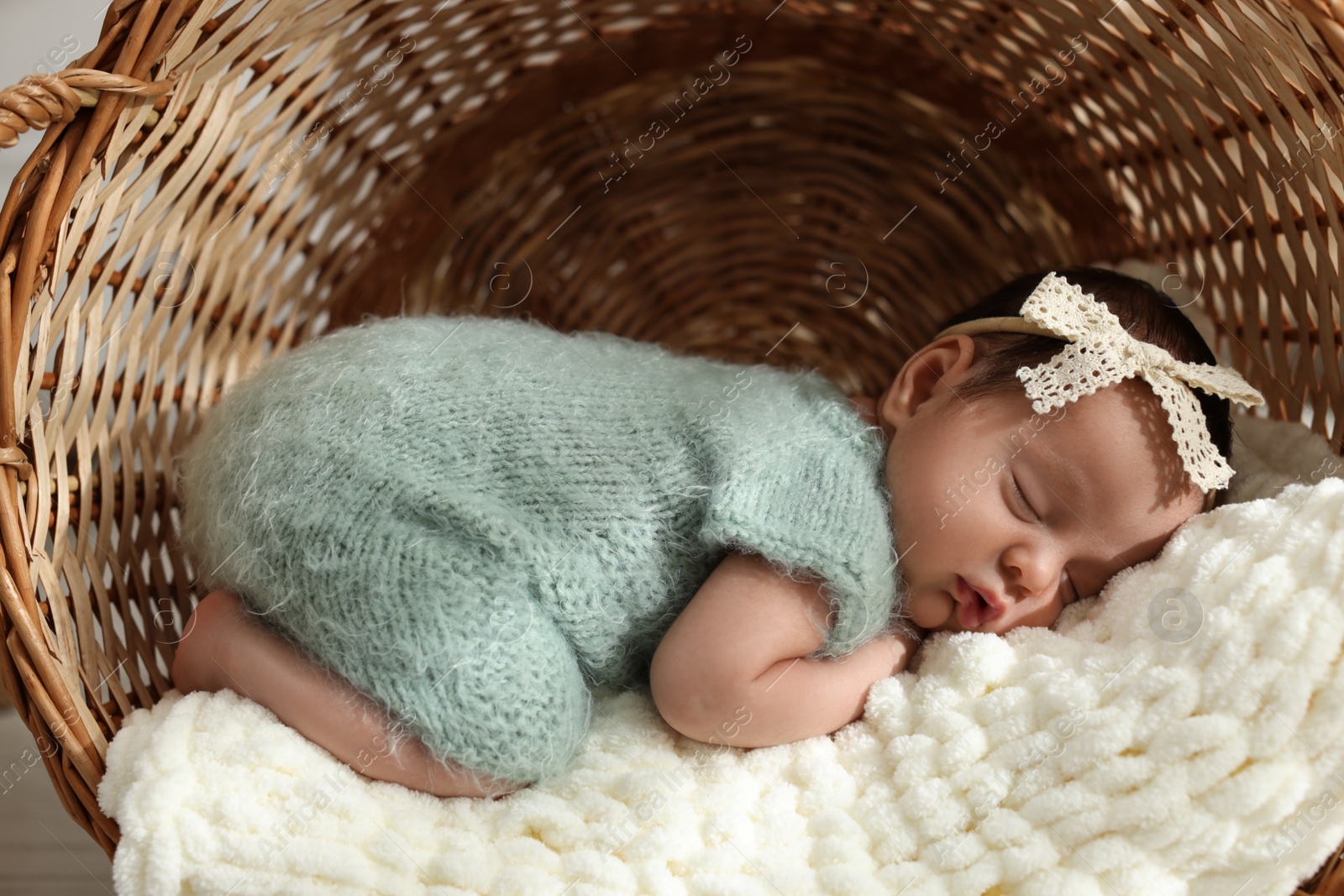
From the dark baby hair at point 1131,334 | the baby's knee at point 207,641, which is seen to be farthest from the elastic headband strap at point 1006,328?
the baby's knee at point 207,641

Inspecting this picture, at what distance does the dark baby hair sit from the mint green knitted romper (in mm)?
132

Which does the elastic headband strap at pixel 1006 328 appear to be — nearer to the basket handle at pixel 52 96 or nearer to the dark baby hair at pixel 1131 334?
the dark baby hair at pixel 1131 334

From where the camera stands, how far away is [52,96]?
760mm

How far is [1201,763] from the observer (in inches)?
28.8

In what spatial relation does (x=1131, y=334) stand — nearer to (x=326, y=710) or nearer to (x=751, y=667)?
(x=751, y=667)

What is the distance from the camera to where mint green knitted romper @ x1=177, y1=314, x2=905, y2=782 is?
83 centimetres

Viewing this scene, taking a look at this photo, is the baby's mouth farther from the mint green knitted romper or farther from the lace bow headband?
the lace bow headband

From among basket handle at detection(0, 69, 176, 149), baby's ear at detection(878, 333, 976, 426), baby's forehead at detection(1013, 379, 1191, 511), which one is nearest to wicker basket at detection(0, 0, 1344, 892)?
basket handle at detection(0, 69, 176, 149)

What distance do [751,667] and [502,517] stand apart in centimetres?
26

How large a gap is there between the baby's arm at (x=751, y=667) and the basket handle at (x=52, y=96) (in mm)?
650

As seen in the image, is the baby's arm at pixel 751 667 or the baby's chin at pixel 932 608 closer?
the baby's arm at pixel 751 667

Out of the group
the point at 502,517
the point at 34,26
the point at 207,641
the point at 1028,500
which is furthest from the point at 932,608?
the point at 34,26

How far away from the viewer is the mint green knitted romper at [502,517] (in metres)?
0.83

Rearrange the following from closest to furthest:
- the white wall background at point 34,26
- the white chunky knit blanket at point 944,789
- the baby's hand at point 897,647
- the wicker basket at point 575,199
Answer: the white chunky knit blanket at point 944,789, the wicker basket at point 575,199, the baby's hand at point 897,647, the white wall background at point 34,26
